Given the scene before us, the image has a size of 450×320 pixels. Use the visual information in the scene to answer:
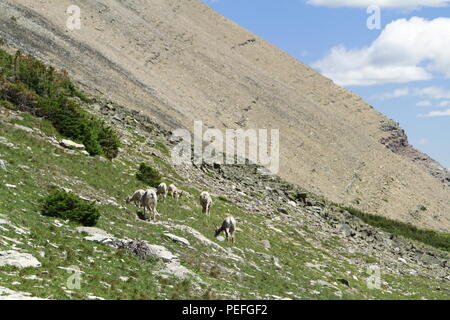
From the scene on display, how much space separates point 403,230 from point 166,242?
5452cm

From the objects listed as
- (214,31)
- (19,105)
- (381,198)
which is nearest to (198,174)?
Answer: (19,105)

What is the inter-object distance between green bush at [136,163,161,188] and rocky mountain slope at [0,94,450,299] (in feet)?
2.36

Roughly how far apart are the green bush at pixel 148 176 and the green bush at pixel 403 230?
39.4 meters

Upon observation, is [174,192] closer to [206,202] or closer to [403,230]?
[206,202]

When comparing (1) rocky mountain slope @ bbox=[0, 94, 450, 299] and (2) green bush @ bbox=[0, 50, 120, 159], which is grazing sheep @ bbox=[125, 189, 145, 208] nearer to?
(1) rocky mountain slope @ bbox=[0, 94, 450, 299]

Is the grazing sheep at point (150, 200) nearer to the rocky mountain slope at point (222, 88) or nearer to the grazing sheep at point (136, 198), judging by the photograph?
the grazing sheep at point (136, 198)

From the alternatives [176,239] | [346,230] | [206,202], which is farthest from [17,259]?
[346,230]

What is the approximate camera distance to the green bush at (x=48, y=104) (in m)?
32.7

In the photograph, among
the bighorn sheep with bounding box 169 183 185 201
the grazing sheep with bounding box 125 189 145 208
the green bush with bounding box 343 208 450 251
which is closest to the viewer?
the grazing sheep with bounding box 125 189 145 208

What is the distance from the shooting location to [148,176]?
3291 centimetres

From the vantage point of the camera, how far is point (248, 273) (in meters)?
22.0

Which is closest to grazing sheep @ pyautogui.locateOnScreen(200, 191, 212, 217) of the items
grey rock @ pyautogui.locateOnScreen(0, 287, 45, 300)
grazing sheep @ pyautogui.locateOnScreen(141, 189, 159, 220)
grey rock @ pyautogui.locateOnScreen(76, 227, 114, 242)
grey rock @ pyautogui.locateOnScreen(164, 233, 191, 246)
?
grazing sheep @ pyautogui.locateOnScreen(141, 189, 159, 220)

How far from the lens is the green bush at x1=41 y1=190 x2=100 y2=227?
64.8ft
